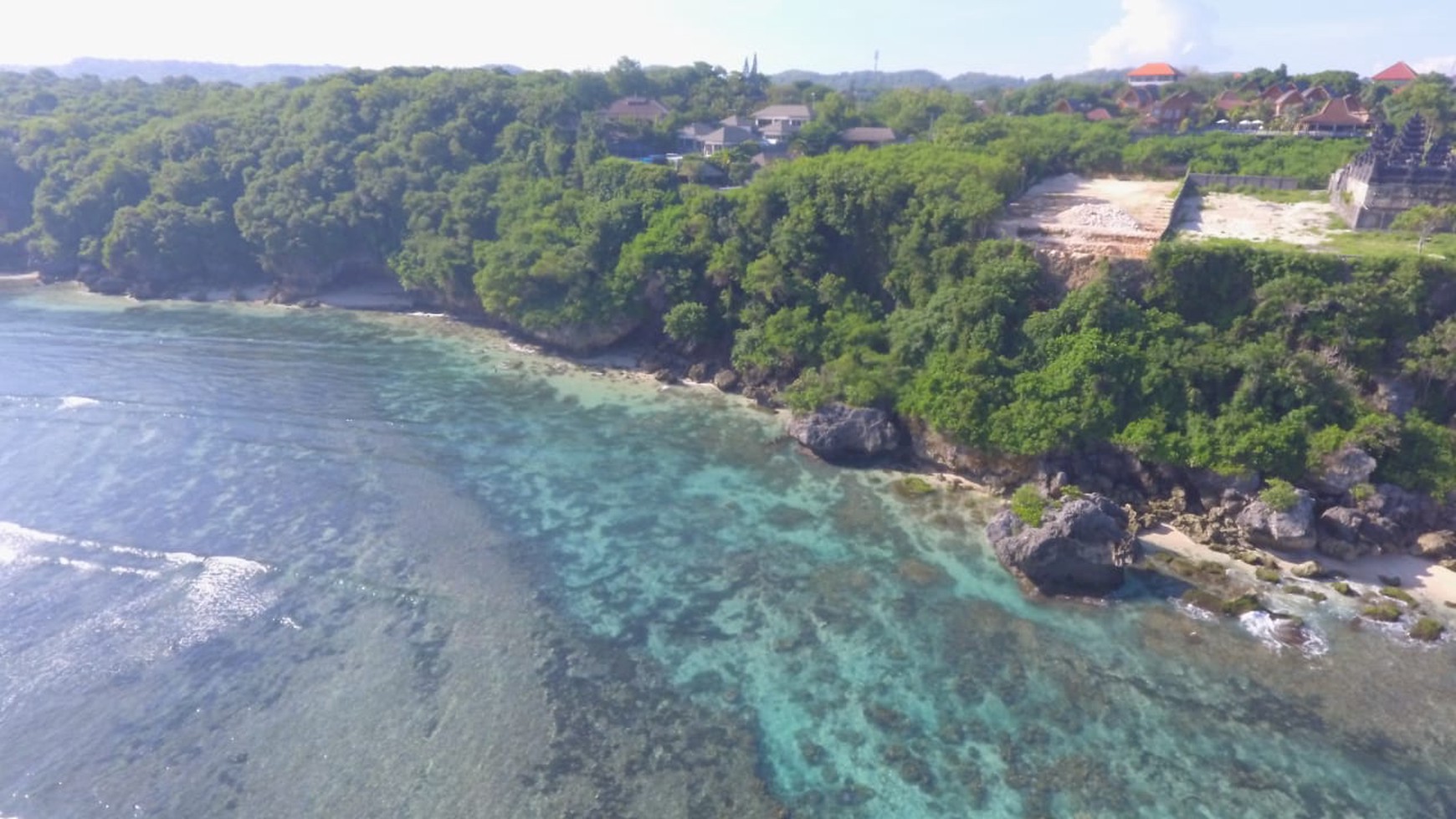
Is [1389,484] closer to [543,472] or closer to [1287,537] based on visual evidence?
[1287,537]

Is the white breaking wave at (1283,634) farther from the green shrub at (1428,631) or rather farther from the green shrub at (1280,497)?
the green shrub at (1280,497)

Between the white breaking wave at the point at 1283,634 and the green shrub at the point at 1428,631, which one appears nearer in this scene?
the white breaking wave at the point at 1283,634

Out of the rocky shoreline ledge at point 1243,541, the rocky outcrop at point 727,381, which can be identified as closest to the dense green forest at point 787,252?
the rocky outcrop at point 727,381

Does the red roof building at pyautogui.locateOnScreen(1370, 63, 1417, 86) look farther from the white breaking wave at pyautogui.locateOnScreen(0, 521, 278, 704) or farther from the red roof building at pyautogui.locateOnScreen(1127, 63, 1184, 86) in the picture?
the white breaking wave at pyautogui.locateOnScreen(0, 521, 278, 704)

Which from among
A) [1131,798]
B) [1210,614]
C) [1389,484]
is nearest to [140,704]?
[1131,798]

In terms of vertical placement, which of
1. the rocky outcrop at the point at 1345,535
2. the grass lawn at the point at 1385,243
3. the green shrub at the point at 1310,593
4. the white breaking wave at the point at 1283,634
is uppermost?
the grass lawn at the point at 1385,243

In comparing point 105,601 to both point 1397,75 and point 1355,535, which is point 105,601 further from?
point 1397,75
